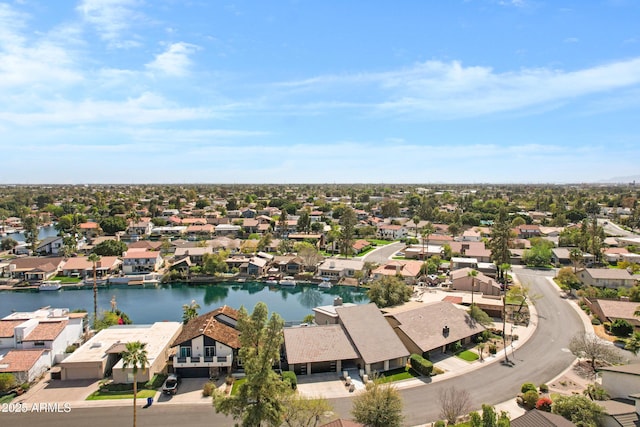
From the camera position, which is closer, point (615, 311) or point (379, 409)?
point (379, 409)

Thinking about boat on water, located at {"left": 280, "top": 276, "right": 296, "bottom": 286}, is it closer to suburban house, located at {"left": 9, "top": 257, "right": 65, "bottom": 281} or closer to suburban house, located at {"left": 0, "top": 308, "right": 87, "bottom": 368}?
suburban house, located at {"left": 0, "top": 308, "right": 87, "bottom": 368}

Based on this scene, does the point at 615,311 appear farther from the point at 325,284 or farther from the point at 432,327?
the point at 325,284

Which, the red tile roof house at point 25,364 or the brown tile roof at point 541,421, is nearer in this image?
the brown tile roof at point 541,421

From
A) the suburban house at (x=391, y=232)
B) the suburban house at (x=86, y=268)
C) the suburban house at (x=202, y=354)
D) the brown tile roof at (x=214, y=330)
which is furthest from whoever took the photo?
the suburban house at (x=391, y=232)

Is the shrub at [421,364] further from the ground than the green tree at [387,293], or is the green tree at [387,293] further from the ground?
the green tree at [387,293]

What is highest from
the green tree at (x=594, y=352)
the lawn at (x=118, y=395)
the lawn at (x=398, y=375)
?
the green tree at (x=594, y=352)

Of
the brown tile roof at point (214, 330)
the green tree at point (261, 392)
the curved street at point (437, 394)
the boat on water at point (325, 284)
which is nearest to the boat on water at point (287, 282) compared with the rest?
the boat on water at point (325, 284)

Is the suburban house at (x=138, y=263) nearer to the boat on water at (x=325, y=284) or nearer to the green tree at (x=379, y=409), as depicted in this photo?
the boat on water at (x=325, y=284)

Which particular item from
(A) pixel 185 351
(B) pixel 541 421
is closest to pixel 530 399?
(B) pixel 541 421
